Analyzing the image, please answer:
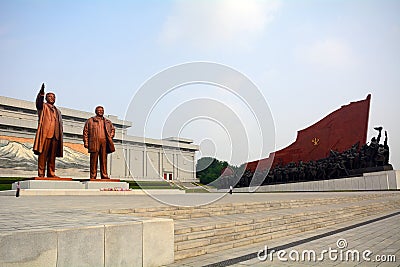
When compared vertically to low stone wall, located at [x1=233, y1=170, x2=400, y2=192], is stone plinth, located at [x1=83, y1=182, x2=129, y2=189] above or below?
above

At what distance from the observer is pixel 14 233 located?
2.49 m

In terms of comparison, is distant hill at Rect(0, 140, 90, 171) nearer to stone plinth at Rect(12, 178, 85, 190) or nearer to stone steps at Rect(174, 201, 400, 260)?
stone plinth at Rect(12, 178, 85, 190)

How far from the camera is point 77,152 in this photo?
31891 mm

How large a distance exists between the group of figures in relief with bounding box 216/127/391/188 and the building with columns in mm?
8286

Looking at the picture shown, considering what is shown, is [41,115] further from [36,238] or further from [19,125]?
[19,125]

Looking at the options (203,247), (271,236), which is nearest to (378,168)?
(271,236)

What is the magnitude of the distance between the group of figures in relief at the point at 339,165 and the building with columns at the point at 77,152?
829cm

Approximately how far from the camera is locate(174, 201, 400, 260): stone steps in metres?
3.98

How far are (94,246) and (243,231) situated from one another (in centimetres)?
256

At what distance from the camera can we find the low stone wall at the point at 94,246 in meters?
2.49

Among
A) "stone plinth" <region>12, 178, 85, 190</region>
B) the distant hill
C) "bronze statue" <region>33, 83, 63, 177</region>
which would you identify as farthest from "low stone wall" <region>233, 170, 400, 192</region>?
the distant hill

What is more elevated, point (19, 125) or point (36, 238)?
point (19, 125)

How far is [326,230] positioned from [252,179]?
22.8m

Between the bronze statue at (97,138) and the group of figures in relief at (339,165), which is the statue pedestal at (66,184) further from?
the group of figures in relief at (339,165)
